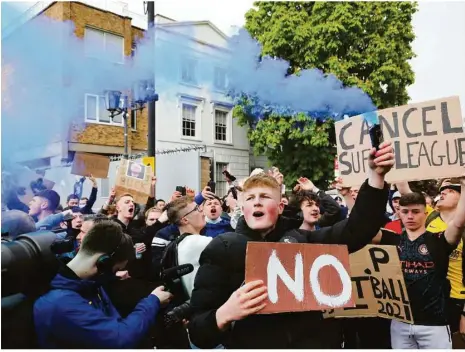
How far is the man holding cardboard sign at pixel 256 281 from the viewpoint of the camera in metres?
2.05

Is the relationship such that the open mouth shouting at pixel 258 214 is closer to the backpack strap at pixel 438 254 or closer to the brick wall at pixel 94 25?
the backpack strap at pixel 438 254

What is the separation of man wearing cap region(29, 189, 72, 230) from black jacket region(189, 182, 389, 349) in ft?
11.0

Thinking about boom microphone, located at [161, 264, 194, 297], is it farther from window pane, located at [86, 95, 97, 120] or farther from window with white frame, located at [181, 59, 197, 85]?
window pane, located at [86, 95, 97, 120]

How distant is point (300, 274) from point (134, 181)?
4.11 meters

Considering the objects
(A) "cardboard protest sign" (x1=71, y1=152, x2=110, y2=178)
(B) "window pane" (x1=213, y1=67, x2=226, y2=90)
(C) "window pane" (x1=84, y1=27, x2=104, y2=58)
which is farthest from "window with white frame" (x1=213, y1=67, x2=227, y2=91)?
(A) "cardboard protest sign" (x1=71, y1=152, x2=110, y2=178)

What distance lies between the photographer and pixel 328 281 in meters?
2.29

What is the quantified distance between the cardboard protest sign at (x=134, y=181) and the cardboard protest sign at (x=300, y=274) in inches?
159

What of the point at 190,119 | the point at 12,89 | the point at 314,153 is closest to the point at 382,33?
the point at 314,153

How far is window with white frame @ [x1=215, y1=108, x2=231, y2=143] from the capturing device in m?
20.3

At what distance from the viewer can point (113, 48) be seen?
907 cm

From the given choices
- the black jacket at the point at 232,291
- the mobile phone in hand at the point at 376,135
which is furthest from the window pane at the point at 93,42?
the mobile phone in hand at the point at 376,135

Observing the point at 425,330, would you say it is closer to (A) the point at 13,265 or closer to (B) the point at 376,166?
(B) the point at 376,166

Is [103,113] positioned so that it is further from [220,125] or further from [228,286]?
[228,286]

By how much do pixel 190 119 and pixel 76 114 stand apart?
10.4 metres
